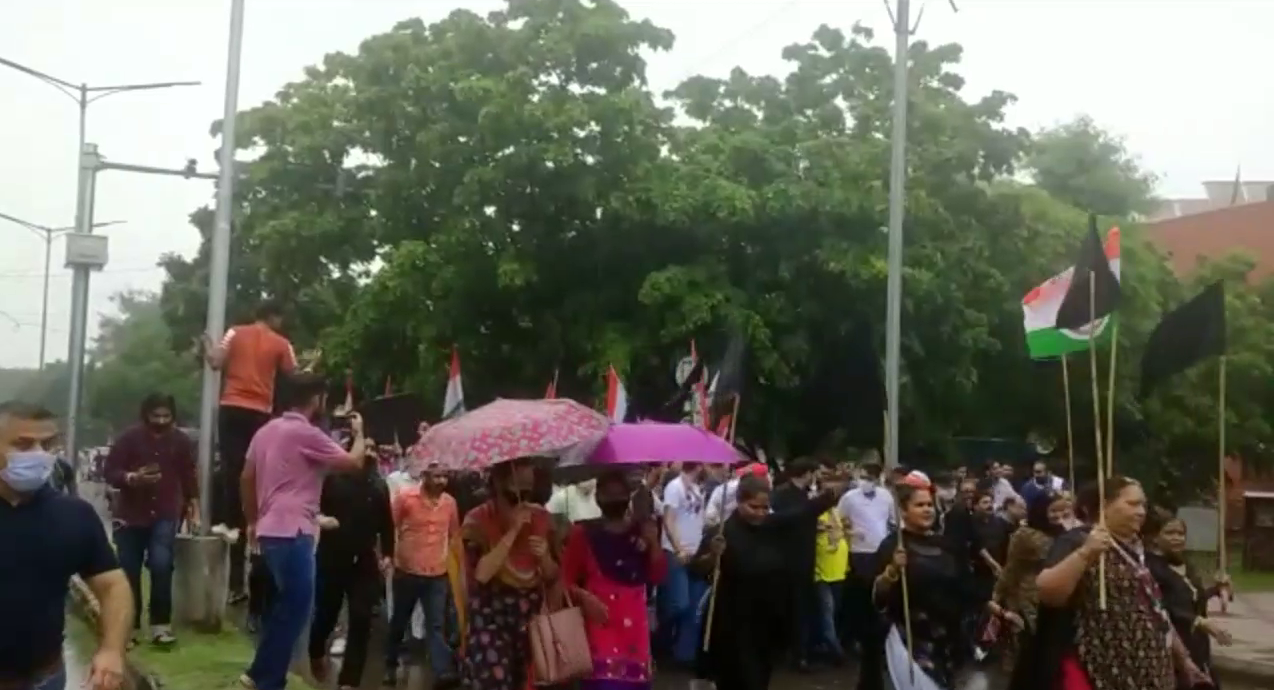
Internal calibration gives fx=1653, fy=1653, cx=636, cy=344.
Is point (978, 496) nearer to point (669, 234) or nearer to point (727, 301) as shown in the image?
point (727, 301)

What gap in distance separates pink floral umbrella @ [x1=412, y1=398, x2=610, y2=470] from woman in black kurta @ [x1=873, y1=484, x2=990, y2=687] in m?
1.49

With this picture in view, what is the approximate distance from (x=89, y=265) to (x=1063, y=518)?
51.8ft

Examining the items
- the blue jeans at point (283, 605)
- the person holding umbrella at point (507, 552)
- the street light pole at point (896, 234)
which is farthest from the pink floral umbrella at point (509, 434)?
the street light pole at point (896, 234)

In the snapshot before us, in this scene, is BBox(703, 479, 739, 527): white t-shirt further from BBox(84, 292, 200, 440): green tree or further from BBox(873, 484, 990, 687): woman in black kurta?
BBox(84, 292, 200, 440): green tree

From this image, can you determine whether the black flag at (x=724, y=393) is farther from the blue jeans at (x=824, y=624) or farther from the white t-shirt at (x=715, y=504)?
the blue jeans at (x=824, y=624)

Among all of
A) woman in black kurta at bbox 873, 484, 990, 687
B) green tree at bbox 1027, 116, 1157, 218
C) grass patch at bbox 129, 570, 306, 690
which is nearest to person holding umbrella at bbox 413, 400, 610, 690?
woman in black kurta at bbox 873, 484, 990, 687

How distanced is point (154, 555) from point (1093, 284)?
6277mm

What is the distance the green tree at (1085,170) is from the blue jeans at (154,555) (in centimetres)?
3324

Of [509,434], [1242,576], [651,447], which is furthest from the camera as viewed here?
[1242,576]

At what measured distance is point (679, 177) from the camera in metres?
24.2

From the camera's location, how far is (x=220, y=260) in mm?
12570

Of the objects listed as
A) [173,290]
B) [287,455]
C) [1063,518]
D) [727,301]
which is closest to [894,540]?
[1063,518]

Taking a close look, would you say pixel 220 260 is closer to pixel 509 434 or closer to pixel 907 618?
pixel 509 434

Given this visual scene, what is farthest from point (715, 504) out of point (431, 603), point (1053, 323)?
point (1053, 323)
